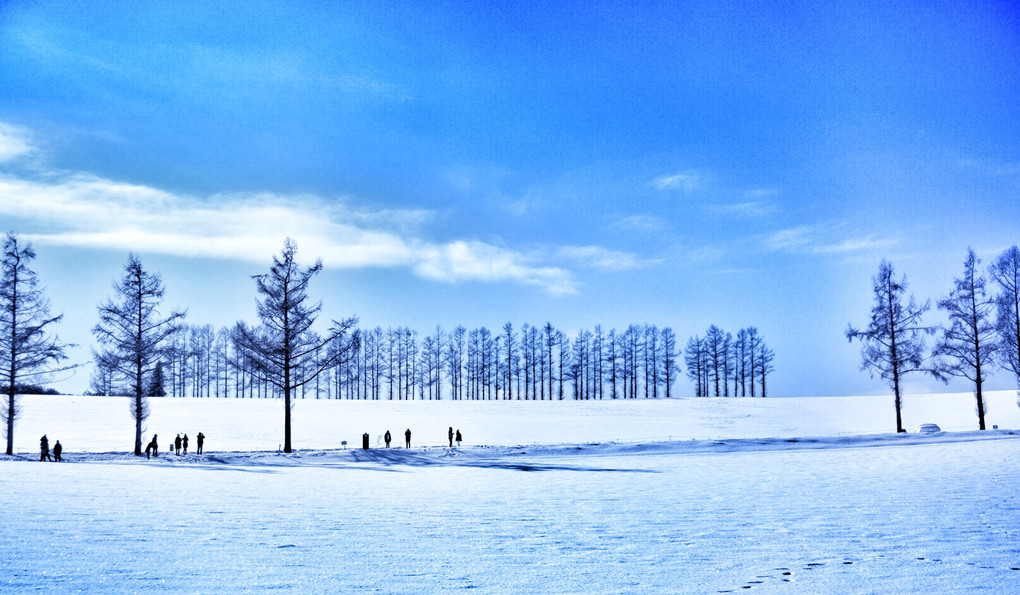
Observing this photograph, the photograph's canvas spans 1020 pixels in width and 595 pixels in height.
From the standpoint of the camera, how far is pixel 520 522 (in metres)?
13.2

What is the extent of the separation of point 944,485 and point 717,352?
266 ft

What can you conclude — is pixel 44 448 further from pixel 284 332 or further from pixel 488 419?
pixel 488 419

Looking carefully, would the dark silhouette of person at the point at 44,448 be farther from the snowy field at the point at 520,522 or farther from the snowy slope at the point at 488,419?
the snowy slope at the point at 488,419

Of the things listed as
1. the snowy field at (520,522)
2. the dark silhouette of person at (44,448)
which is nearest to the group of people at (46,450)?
the dark silhouette of person at (44,448)

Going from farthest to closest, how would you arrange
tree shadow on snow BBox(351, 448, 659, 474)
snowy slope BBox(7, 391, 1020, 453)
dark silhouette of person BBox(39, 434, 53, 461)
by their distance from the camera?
snowy slope BBox(7, 391, 1020, 453) → dark silhouette of person BBox(39, 434, 53, 461) → tree shadow on snow BBox(351, 448, 659, 474)

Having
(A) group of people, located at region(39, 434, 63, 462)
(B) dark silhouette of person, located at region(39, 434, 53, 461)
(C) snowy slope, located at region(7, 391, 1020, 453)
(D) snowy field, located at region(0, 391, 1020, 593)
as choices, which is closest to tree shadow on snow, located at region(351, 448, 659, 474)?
(D) snowy field, located at region(0, 391, 1020, 593)

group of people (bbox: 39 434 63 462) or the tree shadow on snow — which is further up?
group of people (bbox: 39 434 63 462)

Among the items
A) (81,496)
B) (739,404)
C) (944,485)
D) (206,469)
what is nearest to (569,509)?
(944,485)

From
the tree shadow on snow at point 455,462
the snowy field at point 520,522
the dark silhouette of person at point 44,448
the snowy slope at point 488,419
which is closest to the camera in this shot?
the snowy field at point 520,522

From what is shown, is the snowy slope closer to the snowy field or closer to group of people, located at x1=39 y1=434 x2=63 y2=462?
group of people, located at x1=39 y1=434 x2=63 y2=462

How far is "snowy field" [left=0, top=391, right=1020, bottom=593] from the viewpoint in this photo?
890cm

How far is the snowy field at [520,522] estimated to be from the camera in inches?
350

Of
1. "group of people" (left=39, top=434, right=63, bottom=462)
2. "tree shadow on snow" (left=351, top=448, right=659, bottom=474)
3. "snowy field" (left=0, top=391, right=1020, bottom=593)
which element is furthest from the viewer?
"group of people" (left=39, top=434, right=63, bottom=462)

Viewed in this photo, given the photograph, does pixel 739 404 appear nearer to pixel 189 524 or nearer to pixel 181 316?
pixel 181 316
